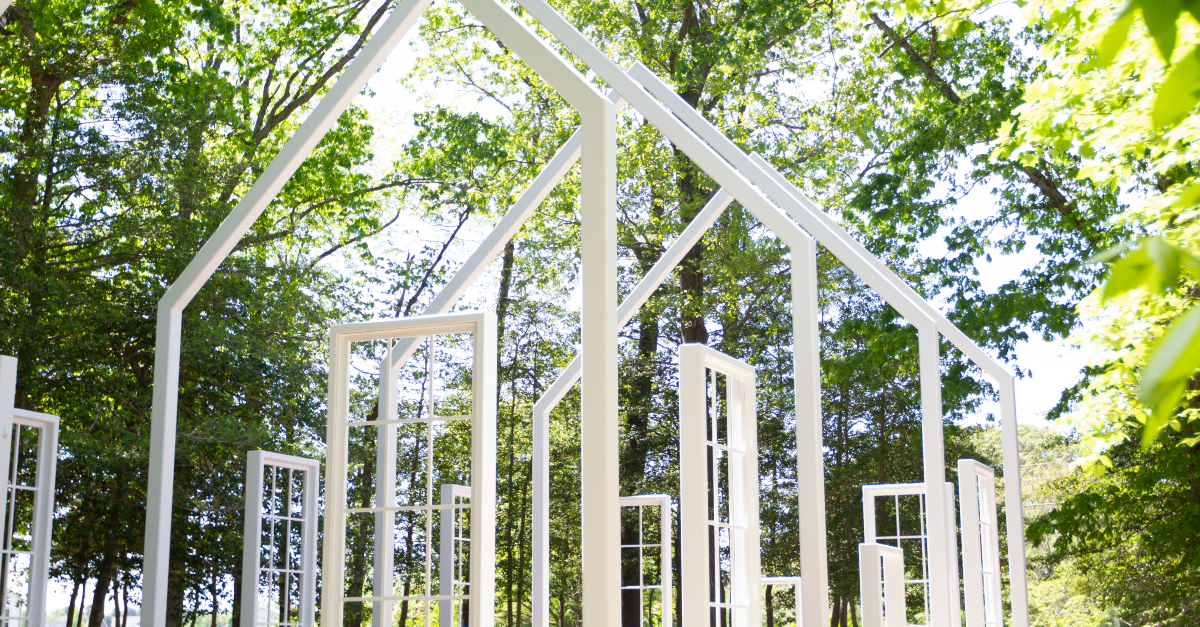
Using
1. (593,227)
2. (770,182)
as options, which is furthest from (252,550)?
(593,227)

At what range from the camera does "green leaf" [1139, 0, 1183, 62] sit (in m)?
0.55

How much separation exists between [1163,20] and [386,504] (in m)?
5.78

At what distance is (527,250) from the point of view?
19.7 metres

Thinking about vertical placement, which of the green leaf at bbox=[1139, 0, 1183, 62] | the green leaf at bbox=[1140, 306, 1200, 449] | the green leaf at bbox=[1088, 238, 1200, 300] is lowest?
the green leaf at bbox=[1140, 306, 1200, 449]

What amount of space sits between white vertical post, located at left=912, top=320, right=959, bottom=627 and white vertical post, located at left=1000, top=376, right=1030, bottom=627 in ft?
3.89

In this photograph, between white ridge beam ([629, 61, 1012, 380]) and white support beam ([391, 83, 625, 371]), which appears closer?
white ridge beam ([629, 61, 1012, 380])

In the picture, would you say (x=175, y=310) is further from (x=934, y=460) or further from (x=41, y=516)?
(x=934, y=460)

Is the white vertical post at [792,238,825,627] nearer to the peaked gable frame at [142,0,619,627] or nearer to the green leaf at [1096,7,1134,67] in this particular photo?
the peaked gable frame at [142,0,619,627]

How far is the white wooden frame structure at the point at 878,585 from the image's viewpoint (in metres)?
5.26

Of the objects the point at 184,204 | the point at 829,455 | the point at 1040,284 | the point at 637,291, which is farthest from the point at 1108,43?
the point at 829,455

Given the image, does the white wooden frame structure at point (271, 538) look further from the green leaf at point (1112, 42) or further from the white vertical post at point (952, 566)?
the green leaf at point (1112, 42)

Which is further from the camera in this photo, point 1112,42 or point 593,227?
point 593,227

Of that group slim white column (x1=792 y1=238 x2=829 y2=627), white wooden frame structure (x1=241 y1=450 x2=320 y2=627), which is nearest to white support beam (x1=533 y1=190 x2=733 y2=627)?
white wooden frame structure (x1=241 y1=450 x2=320 y2=627)

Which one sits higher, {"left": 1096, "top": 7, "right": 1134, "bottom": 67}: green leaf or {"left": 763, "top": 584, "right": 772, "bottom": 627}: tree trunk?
{"left": 1096, "top": 7, "right": 1134, "bottom": 67}: green leaf
